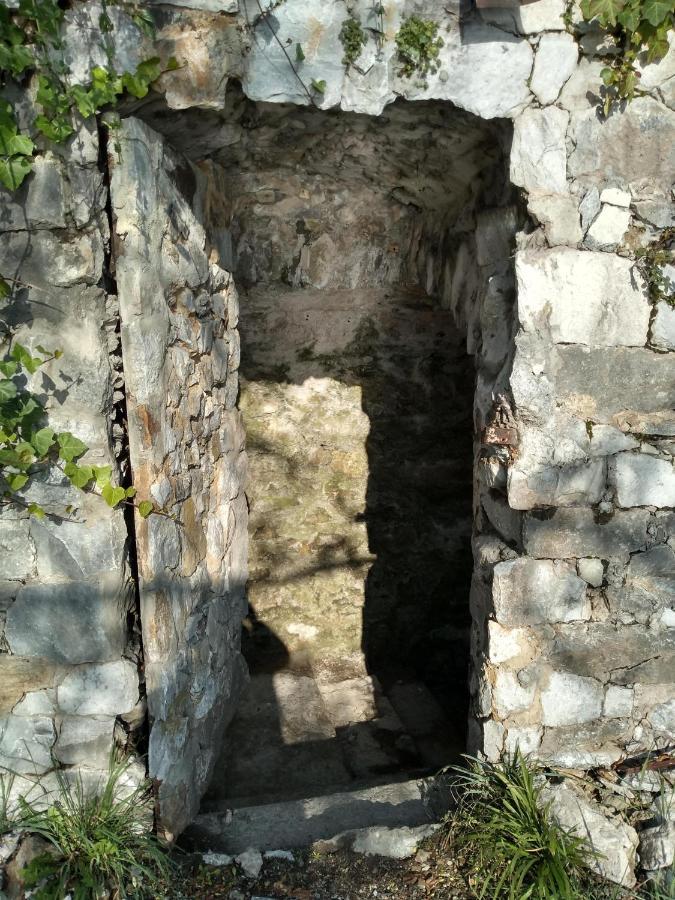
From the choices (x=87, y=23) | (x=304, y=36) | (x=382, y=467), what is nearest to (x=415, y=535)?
(x=382, y=467)

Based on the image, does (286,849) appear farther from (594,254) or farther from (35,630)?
(594,254)

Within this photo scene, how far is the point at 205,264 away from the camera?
2467mm

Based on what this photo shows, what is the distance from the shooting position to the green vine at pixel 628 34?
181cm

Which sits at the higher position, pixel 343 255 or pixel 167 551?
pixel 343 255

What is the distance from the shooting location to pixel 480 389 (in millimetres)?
2318

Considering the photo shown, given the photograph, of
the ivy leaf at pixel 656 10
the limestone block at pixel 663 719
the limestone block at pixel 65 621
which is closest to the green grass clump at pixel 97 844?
the limestone block at pixel 65 621

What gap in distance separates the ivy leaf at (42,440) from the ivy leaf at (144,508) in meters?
0.29

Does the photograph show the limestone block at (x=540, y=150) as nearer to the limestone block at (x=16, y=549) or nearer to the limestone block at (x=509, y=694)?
the limestone block at (x=509, y=694)

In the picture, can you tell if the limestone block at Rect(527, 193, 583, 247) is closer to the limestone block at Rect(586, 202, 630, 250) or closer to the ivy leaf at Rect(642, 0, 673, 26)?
the limestone block at Rect(586, 202, 630, 250)

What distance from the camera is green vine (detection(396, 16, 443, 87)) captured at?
1.83 m

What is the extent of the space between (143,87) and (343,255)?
1509mm

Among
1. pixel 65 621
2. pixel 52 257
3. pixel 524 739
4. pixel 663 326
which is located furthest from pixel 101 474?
pixel 663 326

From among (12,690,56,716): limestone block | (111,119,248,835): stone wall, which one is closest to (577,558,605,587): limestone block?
(111,119,248,835): stone wall

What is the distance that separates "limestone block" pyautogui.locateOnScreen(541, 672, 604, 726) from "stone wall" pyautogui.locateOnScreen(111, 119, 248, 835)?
1.19m
